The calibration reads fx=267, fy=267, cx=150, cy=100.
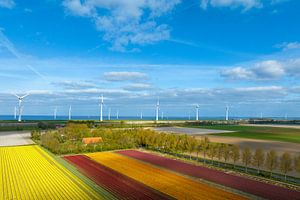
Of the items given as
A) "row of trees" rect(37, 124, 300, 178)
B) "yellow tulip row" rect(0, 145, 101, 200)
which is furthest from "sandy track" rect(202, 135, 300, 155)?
"yellow tulip row" rect(0, 145, 101, 200)

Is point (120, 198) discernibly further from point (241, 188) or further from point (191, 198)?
point (241, 188)

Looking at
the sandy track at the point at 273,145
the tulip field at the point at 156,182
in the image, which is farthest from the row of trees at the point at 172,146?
the tulip field at the point at 156,182

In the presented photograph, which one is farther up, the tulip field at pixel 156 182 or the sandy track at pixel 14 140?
the sandy track at pixel 14 140

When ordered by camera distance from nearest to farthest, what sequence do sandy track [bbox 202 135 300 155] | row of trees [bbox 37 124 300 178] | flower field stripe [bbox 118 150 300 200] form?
flower field stripe [bbox 118 150 300 200], row of trees [bbox 37 124 300 178], sandy track [bbox 202 135 300 155]

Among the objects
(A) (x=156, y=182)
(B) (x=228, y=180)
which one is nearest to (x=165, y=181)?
(A) (x=156, y=182)

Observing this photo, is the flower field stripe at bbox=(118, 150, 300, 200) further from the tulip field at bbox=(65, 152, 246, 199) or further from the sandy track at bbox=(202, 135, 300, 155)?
the sandy track at bbox=(202, 135, 300, 155)

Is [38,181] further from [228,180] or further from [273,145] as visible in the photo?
[273,145]

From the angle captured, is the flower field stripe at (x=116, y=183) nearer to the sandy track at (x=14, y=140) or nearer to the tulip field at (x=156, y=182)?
the tulip field at (x=156, y=182)
